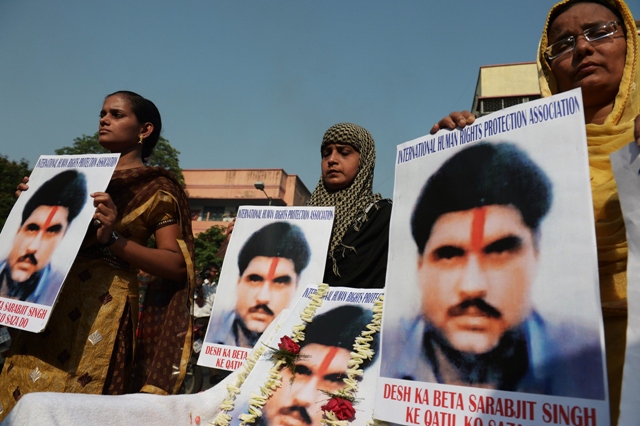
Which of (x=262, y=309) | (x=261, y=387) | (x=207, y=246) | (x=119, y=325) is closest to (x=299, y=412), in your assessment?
(x=261, y=387)

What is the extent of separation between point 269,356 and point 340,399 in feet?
1.35

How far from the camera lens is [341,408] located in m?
1.72

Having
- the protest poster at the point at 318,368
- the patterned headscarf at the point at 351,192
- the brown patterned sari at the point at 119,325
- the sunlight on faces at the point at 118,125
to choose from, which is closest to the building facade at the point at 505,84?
the patterned headscarf at the point at 351,192

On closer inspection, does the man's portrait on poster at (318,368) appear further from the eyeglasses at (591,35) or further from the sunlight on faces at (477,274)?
the eyeglasses at (591,35)

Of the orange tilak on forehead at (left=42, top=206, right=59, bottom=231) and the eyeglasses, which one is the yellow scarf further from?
the orange tilak on forehead at (left=42, top=206, right=59, bottom=231)

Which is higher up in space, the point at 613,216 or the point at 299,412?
the point at 613,216

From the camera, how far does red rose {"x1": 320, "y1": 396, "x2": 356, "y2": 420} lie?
1.71m

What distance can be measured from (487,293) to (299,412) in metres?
0.82

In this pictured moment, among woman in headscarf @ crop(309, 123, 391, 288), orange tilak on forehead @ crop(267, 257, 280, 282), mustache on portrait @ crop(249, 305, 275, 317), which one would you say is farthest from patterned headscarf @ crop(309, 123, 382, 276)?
mustache on portrait @ crop(249, 305, 275, 317)

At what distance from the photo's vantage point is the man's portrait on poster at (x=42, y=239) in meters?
2.39

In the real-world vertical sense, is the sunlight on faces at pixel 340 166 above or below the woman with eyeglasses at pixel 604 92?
above

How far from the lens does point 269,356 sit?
6.74 feet

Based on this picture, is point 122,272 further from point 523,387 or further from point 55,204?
point 523,387

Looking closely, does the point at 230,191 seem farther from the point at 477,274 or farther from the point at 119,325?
the point at 477,274
